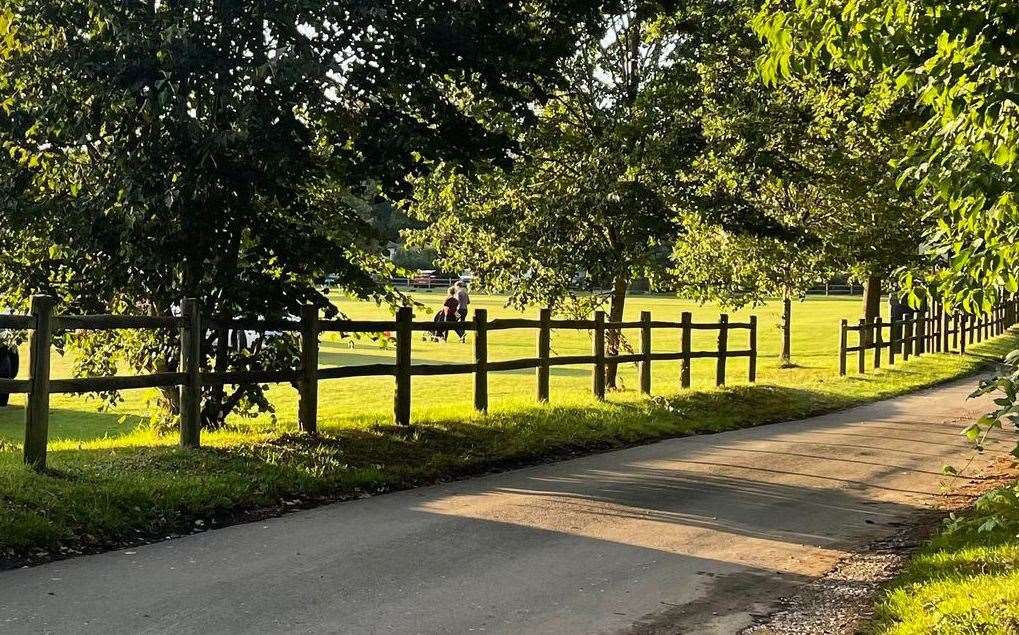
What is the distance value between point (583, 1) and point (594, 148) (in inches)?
172

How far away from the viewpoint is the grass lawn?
7.58m

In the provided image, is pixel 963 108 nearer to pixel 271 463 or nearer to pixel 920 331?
pixel 271 463

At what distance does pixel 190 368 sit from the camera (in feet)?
31.8

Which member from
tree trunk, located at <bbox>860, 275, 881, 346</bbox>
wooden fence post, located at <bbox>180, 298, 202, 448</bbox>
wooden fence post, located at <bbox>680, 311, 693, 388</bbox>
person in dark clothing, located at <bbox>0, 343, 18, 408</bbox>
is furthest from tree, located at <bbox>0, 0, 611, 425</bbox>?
tree trunk, located at <bbox>860, 275, 881, 346</bbox>

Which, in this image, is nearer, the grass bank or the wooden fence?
the grass bank

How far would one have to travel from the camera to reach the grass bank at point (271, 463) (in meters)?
7.38

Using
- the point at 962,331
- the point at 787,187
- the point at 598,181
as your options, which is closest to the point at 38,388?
the point at 598,181

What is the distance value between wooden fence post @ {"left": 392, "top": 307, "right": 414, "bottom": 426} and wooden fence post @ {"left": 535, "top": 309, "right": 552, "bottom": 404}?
283 centimetres

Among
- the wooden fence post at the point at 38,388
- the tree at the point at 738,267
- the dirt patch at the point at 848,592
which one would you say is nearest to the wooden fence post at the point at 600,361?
the tree at the point at 738,267

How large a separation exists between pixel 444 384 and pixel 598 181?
27.0 feet

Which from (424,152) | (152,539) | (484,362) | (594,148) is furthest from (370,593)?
(594,148)

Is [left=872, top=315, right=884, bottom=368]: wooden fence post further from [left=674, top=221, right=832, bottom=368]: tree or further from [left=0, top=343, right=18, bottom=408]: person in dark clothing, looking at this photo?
[left=0, top=343, right=18, bottom=408]: person in dark clothing

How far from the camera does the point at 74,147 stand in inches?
443

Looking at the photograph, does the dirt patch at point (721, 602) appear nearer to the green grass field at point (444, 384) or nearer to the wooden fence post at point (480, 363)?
the green grass field at point (444, 384)
